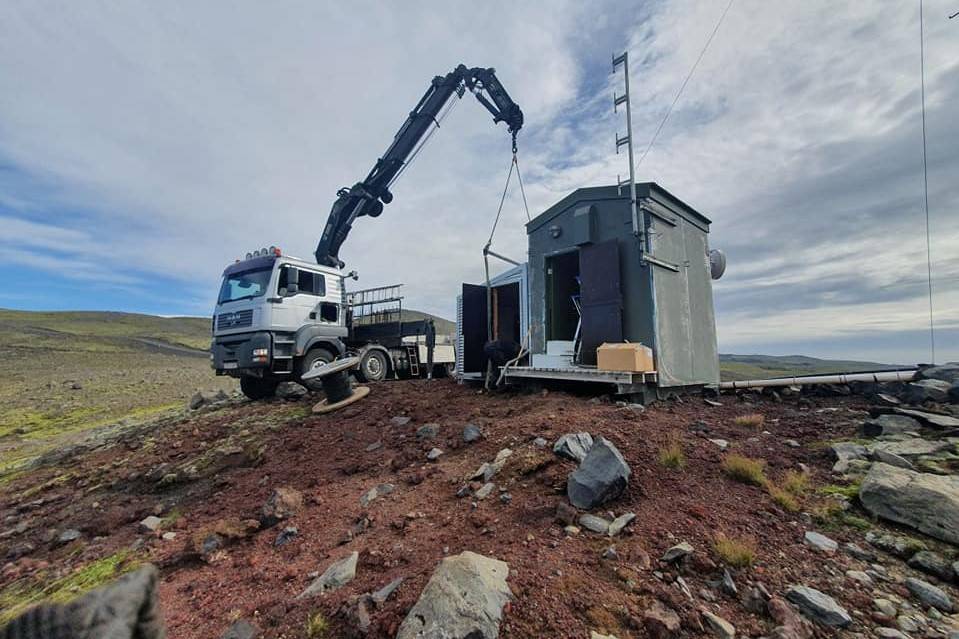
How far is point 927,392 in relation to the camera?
629 cm

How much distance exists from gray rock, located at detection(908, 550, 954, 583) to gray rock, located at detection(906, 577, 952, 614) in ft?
0.42

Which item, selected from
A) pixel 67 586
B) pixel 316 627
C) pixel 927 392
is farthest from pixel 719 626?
pixel 927 392

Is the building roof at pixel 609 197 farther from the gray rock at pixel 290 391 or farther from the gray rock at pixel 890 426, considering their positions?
the gray rock at pixel 290 391

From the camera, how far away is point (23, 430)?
11.0 m

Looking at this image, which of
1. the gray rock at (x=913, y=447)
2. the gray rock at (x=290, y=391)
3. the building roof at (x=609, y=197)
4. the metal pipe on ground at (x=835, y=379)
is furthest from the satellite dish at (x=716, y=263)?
the gray rock at (x=290, y=391)

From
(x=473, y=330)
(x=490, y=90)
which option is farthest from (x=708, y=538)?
(x=490, y=90)

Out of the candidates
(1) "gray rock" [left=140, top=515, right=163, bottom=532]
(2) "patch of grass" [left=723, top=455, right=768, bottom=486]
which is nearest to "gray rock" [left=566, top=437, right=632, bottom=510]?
(2) "patch of grass" [left=723, top=455, right=768, bottom=486]

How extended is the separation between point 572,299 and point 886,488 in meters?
7.33

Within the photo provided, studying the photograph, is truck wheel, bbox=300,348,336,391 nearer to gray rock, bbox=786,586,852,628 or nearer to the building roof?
the building roof

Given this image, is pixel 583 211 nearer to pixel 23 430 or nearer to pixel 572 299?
pixel 572 299

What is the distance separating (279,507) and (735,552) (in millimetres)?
4006

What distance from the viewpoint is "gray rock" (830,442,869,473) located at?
3.78 meters

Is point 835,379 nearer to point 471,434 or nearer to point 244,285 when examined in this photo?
point 471,434

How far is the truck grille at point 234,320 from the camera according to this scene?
34.4 feet
